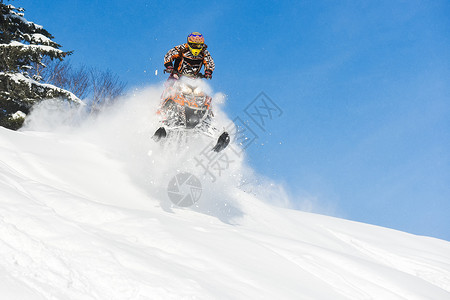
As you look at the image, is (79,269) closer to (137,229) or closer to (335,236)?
(137,229)

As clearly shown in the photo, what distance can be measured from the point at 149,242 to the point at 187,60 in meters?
5.01

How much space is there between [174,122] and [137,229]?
3.71 metres

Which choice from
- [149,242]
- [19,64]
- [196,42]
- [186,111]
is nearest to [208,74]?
[196,42]

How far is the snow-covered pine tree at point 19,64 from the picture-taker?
1228cm

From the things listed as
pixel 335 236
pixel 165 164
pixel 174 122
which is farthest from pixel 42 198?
pixel 335 236

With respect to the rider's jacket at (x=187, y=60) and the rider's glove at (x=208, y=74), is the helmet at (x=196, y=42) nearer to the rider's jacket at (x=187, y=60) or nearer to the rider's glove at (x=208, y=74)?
the rider's jacket at (x=187, y=60)

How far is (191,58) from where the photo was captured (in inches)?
304

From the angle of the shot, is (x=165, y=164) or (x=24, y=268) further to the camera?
(x=165, y=164)

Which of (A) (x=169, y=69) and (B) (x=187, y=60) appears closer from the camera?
(A) (x=169, y=69)

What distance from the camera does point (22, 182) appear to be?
450 centimetres

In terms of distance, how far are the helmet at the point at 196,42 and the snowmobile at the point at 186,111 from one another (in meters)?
0.54

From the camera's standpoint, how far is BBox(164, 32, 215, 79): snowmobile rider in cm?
755

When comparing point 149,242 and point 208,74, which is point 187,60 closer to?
point 208,74

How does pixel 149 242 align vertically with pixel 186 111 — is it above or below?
below
